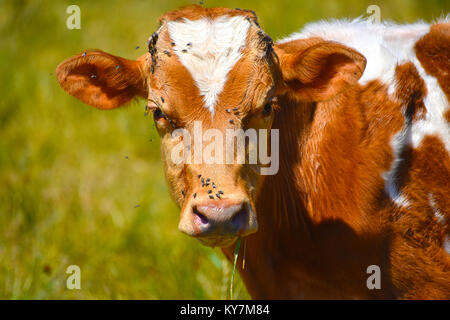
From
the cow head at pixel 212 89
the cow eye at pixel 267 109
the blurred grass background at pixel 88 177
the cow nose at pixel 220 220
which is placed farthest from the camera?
the blurred grass background at pixel 88 177

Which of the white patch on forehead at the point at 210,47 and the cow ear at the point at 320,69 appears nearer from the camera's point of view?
the white patch on forehead at the point at 210,47

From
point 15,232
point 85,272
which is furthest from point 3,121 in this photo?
point 85,272

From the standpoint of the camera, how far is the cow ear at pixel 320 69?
2.88 m

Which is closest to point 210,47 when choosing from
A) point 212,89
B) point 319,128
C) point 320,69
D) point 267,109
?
point 212,89

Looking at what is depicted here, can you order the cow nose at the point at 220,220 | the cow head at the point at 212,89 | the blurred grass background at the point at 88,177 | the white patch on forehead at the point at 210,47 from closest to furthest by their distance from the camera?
the cow nose at the point at 220,220 < the cow head at the point at 212,89 < the white patch on forehead at the point at 210,47 < the blurred grass background at the point at 88,177

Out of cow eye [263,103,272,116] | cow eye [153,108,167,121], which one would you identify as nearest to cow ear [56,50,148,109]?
cow eye [153,108,167,121]

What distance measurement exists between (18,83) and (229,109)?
446cm

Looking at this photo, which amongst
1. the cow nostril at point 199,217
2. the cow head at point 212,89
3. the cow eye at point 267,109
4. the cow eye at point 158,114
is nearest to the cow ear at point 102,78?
the cow head at point 212,89

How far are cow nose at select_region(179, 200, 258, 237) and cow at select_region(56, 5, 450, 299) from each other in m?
0.14

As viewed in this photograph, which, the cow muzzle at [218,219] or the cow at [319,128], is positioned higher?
the cow at [319,128]

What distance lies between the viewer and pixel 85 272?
4.41 m

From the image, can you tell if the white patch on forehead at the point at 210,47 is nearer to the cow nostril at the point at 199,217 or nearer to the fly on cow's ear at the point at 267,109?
the fly on cow's ear at the point at 267,109
